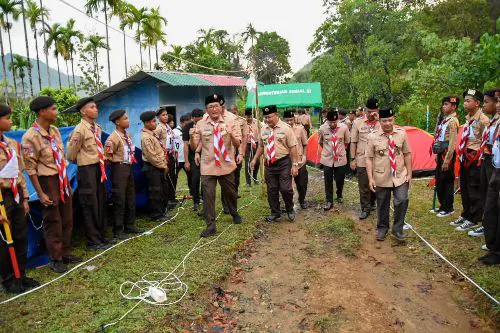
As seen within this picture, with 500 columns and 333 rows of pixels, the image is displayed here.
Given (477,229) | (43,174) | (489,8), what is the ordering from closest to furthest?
(43,174), (477,229), (489,8)

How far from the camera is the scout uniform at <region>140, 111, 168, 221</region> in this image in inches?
268

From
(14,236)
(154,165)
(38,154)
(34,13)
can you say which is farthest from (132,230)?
(34,13)

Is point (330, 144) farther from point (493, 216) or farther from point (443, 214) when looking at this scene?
point (493, 216)

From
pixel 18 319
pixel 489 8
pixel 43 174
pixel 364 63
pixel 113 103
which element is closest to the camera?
pixel 18 319

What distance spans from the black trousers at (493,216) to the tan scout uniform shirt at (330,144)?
3.23 meters


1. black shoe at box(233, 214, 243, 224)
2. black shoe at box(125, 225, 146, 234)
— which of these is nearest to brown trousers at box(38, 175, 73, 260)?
black shoe at box(125, 225, 146, 234)

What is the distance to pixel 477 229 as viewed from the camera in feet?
19.0

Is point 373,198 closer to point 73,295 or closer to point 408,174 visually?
point 408,174

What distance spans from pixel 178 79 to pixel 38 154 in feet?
39.1

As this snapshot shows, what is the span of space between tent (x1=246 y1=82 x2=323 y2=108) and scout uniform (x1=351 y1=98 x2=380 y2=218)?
12.7 meters

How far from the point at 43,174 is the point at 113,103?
13.5 m

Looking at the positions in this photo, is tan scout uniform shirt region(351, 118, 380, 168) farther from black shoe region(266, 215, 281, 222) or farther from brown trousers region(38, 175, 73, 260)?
brown trousers region(38, 175, 73, 260)

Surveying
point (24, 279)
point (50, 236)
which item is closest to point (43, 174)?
point (50, 236)

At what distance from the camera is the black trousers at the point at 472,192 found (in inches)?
229
